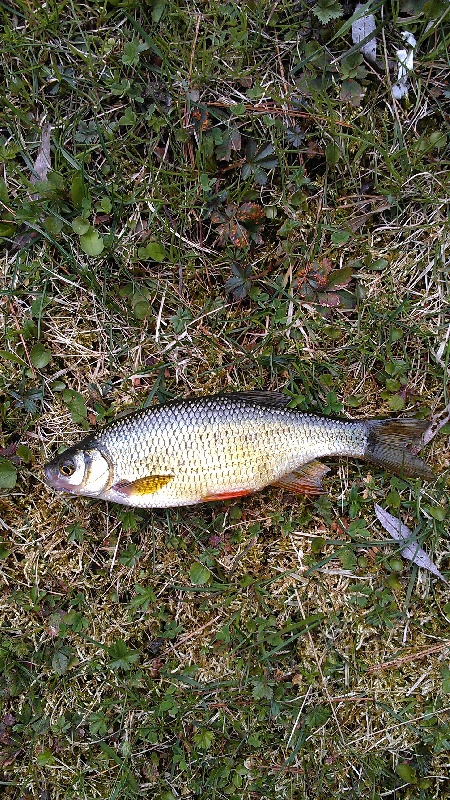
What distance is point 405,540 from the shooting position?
3059 mm

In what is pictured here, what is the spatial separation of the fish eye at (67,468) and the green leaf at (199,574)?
2.85 feet

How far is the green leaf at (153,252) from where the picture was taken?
10.0 feet

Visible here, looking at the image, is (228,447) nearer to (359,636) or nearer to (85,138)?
(359,636)

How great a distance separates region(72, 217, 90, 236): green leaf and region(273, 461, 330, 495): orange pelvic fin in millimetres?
1813

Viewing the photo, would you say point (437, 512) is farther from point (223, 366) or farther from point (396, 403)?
point (223, 366)

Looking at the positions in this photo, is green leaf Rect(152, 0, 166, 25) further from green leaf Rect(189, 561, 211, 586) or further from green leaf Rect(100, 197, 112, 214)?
green leaf Rect(189, 561, 211, 586)

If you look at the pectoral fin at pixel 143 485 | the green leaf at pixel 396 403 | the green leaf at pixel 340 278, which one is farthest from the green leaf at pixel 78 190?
the green leaf at pixel 396 403

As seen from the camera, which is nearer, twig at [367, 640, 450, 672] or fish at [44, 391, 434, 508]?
fish at [44, 391, 434, 508]

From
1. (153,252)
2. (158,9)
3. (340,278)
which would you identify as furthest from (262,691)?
(158,9)

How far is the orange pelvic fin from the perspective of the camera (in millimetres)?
2963

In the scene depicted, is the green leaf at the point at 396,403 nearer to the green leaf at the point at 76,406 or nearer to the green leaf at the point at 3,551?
the green leaf at the point at 76,406

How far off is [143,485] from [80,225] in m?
1.52

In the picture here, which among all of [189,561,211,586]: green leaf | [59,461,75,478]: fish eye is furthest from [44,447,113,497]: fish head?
[189,561,211,586]: green leaf

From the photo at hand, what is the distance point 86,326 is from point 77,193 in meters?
0.75
